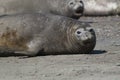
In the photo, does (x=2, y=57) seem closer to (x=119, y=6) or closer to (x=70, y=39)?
(x=70, y=39)

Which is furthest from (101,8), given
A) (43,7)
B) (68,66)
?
(68,66)

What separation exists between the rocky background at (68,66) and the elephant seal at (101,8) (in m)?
6.64

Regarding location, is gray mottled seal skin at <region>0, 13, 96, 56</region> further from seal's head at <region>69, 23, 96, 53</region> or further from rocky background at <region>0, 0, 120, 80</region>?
rocky background at <region>0, 0, 120, 80</region>

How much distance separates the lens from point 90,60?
8094 millimetres

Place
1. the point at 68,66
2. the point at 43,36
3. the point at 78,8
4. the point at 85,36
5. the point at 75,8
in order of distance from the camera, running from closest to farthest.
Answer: the point at 68,66
the point at 85,36
the point at 43,36
the point at 78,8
the point at 75,8

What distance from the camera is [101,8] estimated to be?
16.8 meters

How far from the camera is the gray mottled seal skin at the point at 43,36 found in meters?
8.81

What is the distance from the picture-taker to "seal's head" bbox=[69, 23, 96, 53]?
882cm

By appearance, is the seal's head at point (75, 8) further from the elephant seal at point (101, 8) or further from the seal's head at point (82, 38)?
the seal's head at point (82, 38)

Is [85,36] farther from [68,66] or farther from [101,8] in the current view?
[101,8]

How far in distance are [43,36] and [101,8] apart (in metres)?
8.00

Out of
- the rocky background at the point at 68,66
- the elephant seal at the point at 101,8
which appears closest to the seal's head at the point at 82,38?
the rocky background at the point at 68,66

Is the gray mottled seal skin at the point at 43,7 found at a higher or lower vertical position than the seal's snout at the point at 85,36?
higher

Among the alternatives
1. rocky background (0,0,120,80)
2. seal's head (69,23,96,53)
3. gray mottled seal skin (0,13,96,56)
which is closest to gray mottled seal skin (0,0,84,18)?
rocky background (0,0,120,80)
